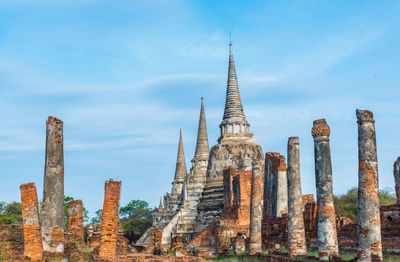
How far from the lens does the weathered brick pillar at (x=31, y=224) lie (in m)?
11.7

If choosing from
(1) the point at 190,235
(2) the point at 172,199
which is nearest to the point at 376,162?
(1) the point at 190,235

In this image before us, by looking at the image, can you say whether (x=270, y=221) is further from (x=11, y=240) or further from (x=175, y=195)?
(x=175, y=195)

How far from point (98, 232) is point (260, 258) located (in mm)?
8734

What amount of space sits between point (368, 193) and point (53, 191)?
7.18m

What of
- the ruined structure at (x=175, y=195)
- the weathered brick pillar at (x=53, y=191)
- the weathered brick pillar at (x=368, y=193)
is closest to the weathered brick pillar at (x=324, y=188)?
the weathered brick pillar at (x=368, y=193)

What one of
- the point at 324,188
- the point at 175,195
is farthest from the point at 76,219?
the point at 175,195

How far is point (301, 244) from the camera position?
14359 mm

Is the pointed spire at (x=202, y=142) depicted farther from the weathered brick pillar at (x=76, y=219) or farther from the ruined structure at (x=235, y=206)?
the weathered brick pillar at (x=76, y=219)

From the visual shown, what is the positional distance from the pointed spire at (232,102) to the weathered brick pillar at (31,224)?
32355 millimetres

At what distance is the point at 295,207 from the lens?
14.6 m

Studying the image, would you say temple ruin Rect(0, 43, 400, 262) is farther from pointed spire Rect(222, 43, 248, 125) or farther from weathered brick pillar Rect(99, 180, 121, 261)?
pointed spire Rect(222, 43, 248, 125)

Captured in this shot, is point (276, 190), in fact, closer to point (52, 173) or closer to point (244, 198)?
point (244, 198)

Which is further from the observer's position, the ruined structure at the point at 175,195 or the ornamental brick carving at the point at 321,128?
the ruined structure at the point at 175,195

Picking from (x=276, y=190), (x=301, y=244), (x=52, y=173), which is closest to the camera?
(x=52, y=173)
